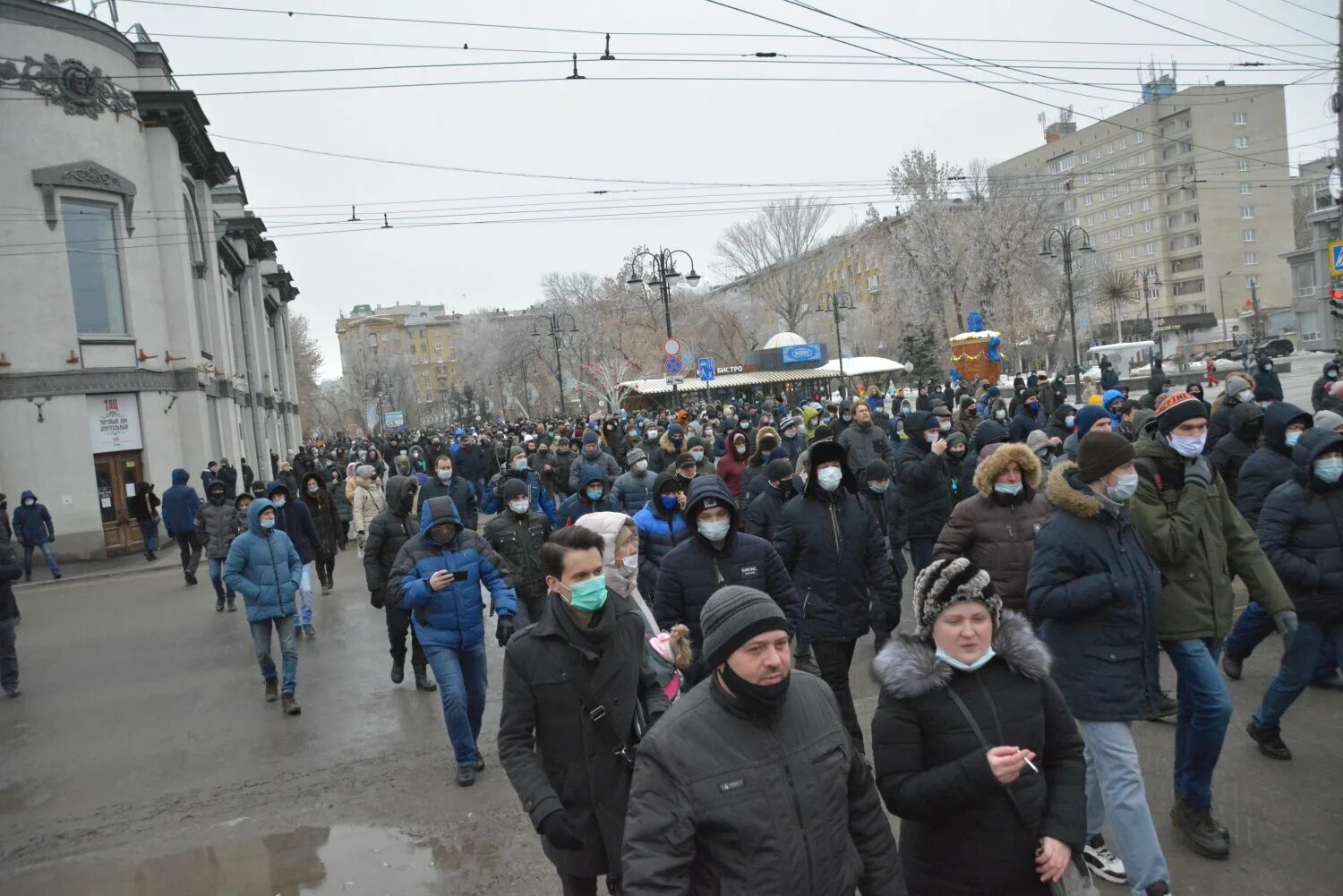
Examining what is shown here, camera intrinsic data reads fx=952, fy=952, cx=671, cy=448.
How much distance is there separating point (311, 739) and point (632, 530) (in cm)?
405

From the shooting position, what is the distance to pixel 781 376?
6172cm

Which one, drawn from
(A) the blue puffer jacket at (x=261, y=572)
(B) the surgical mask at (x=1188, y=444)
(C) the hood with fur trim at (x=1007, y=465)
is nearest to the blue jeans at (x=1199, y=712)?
(B) the surgical mask at (x=1188, y=444)

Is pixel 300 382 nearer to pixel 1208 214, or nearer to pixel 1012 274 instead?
pixel 1012 274

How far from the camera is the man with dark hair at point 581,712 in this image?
11.5 feet

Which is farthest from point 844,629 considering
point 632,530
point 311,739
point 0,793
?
point 0,793

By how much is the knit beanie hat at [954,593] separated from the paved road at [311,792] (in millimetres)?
676

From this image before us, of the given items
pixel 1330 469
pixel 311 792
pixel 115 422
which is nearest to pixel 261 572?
pixel 311 792

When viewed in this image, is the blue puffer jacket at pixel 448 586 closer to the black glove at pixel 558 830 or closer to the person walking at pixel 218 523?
the black glove at pixel 558 830

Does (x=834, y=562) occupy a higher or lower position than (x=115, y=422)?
lower

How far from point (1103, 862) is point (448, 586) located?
3919 millimetres

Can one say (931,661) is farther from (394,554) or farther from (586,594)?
(394,554)

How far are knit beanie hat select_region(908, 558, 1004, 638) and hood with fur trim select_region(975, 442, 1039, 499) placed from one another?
2.35m

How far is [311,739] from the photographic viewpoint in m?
7.44

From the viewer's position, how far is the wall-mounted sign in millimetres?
21578
